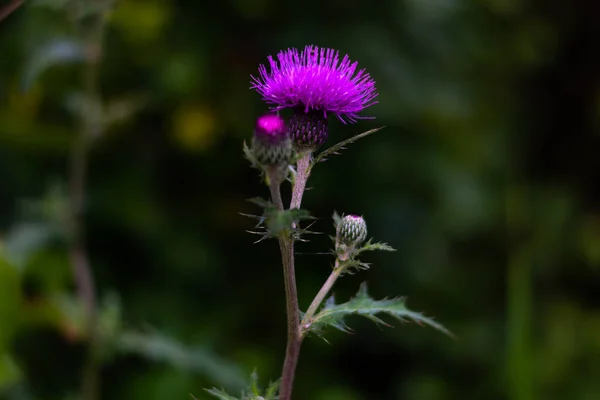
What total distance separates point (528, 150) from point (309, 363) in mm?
2270

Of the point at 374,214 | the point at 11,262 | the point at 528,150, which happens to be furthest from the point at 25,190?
the point at 528,150

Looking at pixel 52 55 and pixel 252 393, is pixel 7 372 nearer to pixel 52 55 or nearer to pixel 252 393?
pixel 52 55

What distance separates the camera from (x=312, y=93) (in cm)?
138

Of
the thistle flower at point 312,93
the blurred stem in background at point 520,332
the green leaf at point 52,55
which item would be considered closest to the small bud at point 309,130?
the thistle flower at point 312,93

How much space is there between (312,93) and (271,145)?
23 centimetres

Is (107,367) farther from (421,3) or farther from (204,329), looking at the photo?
(421,3)

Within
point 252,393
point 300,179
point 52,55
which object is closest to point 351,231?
point 300,179

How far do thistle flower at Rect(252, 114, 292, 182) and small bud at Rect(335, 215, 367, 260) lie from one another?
0.21 m

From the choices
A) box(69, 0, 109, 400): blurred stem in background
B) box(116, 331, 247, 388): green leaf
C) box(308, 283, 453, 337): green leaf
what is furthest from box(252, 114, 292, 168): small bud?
box(69, 0, 109, 400): blurred stem in background

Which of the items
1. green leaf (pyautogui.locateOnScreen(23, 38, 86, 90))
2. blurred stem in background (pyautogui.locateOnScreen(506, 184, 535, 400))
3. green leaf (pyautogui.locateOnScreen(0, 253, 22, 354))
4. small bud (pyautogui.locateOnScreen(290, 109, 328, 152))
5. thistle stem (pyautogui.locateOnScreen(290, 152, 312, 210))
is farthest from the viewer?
blurred stem in background (pyautogui.locateOnScreen(506, 184, 535, 400))

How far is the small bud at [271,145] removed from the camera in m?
1.20

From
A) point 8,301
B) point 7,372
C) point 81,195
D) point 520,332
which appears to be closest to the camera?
point 7,372

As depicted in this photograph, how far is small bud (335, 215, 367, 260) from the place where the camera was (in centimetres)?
135

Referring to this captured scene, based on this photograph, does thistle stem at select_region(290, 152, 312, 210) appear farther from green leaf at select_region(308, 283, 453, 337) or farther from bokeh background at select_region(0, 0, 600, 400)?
bokeh background at select_region(0, 0, 600, 400)
